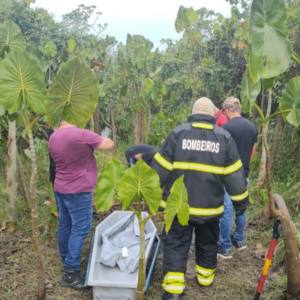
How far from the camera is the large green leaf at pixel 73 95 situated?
205 cm

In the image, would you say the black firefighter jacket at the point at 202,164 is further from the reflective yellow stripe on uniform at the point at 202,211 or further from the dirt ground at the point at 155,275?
the dirt ground at the point at 155,275

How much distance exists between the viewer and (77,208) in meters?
2.87

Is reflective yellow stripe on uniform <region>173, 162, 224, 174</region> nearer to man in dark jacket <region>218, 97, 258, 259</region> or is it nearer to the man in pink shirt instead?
the man in pink shirt

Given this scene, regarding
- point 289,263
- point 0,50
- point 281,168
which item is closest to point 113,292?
point 289,263

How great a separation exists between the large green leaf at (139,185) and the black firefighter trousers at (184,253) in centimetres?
72

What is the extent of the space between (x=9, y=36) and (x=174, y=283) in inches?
97.5

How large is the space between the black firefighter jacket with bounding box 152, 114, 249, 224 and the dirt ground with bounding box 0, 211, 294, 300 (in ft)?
2.35

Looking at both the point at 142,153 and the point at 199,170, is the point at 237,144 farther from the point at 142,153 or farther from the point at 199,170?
the point at 142,153

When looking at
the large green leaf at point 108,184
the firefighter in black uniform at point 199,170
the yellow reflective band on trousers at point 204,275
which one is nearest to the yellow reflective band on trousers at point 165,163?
the firefighter in black uniform at point 199,170

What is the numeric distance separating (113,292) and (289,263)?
131 cm

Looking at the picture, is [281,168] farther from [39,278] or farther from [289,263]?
[39,278]

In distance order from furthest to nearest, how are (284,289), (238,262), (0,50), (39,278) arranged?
(238,262) → (0,50) → (284,289) → (39,278)

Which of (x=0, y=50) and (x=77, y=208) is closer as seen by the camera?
(x=77, y=208)

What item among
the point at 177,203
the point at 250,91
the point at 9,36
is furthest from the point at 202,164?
the point at 9,36
